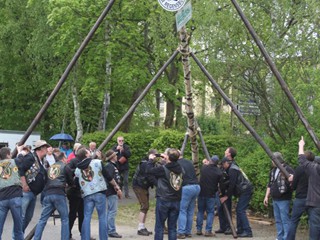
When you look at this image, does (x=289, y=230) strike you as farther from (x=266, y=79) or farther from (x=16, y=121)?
(x=16, y=121)

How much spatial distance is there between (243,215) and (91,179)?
4326mm

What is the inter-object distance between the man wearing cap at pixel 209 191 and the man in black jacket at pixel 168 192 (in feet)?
8.66

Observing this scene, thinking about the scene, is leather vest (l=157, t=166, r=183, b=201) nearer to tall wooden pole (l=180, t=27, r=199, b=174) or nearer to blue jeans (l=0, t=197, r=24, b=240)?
blue jeans (l=0, t=197, r=24, b=240)

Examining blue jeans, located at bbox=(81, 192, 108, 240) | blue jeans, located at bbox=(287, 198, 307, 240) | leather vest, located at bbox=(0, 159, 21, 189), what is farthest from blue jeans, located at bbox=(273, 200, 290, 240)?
leather vest, located at bbox=(0, 159, 21, 189)

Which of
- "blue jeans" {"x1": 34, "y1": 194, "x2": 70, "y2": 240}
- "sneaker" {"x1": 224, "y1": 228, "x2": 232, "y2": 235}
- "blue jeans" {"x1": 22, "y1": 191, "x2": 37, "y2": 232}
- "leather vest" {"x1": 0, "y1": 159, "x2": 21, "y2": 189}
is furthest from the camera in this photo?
"sneaker" {"x1": 224, "y1": 228, "x2": 232, "y2": 235}

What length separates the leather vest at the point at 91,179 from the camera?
10641 mm

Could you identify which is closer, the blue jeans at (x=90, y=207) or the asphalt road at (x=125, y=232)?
the blue jeans at (x=90, y=207)

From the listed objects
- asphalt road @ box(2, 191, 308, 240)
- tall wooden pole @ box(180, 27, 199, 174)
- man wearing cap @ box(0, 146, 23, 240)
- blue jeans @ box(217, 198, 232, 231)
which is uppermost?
tall wooden pole @ box(180, 27, 199, 174)

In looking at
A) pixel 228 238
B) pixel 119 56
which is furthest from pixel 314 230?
pixel 119 56

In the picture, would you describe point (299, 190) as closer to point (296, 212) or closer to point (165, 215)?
point (296, 212)

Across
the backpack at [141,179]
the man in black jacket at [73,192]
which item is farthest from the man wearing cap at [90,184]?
the backpack at [141,179]

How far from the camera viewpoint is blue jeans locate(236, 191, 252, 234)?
13414 mm

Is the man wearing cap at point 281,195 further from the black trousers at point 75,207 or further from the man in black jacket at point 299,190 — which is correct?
the black trousers at point 75,207

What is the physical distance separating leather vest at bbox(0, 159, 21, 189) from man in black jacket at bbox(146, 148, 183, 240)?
2.42 m
